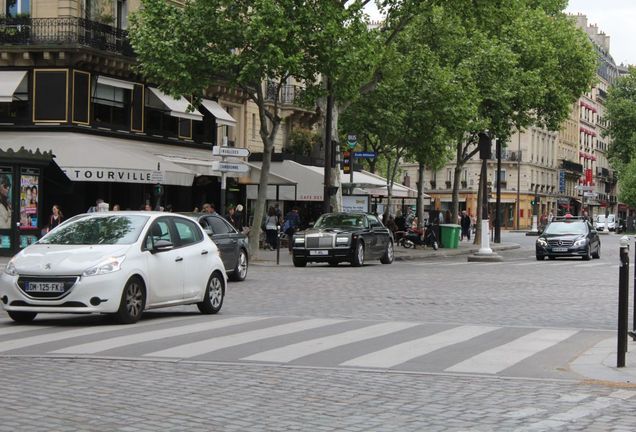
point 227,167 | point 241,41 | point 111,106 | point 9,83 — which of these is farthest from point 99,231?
point 111,106

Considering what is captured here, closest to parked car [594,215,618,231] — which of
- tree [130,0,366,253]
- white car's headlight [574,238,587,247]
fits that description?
white car's headlight [574,238,587,247]

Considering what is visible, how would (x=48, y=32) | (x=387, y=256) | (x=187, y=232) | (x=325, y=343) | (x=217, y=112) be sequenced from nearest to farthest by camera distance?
(x=325, y=343) → (x=187, y=232) → (x=387, y=256) → (x=48, y=32) → (x=217, y=112)

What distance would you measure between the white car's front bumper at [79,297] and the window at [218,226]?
968 centimetres

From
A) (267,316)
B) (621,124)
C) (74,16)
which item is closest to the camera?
(267,316)

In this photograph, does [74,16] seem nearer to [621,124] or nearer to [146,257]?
[146,257]

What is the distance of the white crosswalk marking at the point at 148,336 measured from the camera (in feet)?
37.7

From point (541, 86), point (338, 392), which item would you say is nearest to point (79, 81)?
point (541, 86)

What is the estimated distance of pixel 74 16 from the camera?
36.4m

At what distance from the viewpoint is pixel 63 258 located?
1372 cm

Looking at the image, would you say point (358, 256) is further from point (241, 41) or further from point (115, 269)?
point (115, 269)

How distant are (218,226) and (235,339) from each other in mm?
11327

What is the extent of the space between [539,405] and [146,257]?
723cm

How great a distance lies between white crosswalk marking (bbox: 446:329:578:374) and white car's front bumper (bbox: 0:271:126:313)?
4722mm

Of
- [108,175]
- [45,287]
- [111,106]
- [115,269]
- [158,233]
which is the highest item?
[111,106]
